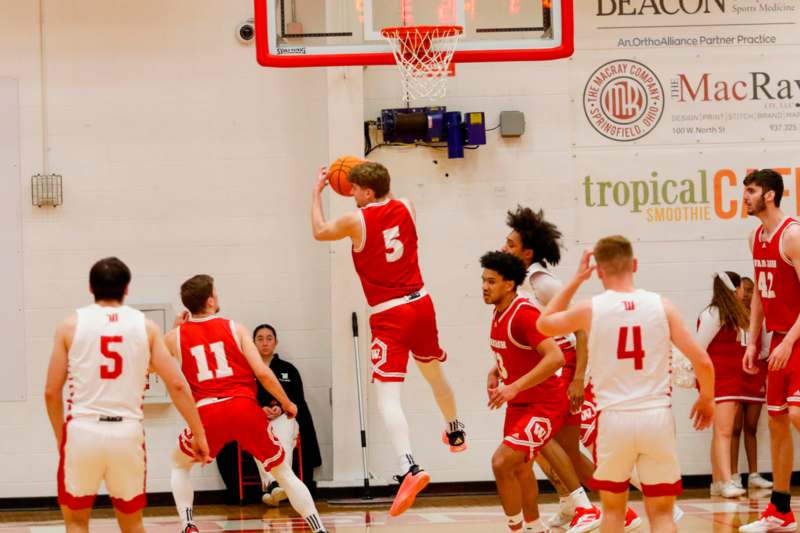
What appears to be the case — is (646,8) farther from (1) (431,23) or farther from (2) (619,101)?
(1) (431,23)

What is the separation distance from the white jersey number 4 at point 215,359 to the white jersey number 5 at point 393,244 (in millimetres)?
1239

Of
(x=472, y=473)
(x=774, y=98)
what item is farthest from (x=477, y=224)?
(x=774, y=98)

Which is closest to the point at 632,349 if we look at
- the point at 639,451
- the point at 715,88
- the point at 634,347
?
the point at 634,347

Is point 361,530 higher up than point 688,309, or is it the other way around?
point 688,309

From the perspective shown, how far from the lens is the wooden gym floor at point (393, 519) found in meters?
8.59

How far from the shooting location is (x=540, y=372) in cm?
691

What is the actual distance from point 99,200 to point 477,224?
3.64 metres

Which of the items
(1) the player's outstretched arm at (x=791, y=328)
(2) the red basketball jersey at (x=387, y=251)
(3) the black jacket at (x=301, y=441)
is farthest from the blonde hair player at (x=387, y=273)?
(3) the black jacket at (x=301, y=441)

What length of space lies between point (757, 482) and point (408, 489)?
16.3 ft

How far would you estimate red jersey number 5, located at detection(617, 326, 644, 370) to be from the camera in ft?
18.6

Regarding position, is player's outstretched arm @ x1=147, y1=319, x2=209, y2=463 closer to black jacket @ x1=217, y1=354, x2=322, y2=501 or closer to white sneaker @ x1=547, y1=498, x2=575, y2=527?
white sneaker @ x1=547, y1=498, x2=575, y2=527

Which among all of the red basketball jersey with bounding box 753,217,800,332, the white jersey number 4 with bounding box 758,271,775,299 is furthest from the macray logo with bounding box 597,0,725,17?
the white jersey number 4 with bounding box 758,271,775,299

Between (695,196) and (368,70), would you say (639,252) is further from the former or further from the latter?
(368,70)

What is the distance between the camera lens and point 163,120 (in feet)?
36.3
